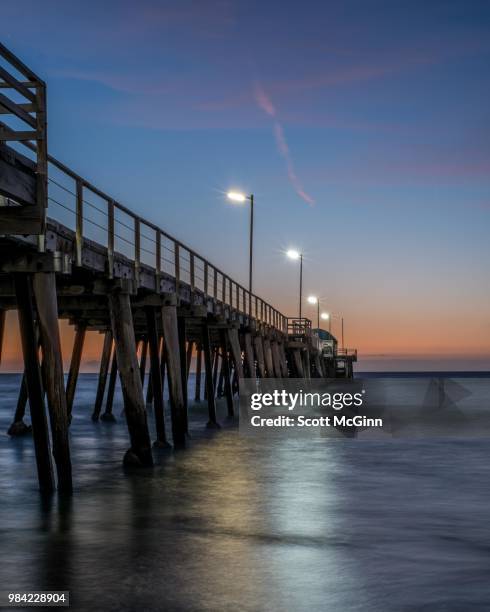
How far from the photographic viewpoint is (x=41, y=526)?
38.5 feet

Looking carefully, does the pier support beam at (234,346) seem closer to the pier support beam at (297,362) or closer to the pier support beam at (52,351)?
the pier support beam at (52,351)

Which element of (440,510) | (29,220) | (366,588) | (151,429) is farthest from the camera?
(151,429)

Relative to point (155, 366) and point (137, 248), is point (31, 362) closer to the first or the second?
point (137, 248)

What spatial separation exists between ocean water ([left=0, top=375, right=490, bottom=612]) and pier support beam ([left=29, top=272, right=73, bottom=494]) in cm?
116

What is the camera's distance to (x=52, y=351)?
1336cm

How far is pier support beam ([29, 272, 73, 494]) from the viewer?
43.5 ft

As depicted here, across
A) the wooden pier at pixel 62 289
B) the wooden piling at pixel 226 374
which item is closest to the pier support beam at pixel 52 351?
the wooden pier at pixel 62 289

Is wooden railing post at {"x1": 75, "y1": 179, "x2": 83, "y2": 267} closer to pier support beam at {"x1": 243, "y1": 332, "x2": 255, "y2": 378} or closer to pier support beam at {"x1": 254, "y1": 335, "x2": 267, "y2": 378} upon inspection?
pier support beam at {"x1": 243, "y1": 332, "x2": 255, "y2": 378}

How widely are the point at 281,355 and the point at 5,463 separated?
33.3 m

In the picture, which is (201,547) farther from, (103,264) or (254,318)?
(254,318)

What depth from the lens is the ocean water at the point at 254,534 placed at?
852 centimetres

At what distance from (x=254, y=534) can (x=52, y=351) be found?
4287 mm

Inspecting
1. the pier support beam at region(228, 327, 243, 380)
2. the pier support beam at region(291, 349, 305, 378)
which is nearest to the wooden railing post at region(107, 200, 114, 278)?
the pier support beam at region(228, 327, 243, 380)

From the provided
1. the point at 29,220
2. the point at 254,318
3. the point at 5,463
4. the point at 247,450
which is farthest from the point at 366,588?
the point at 254,318
